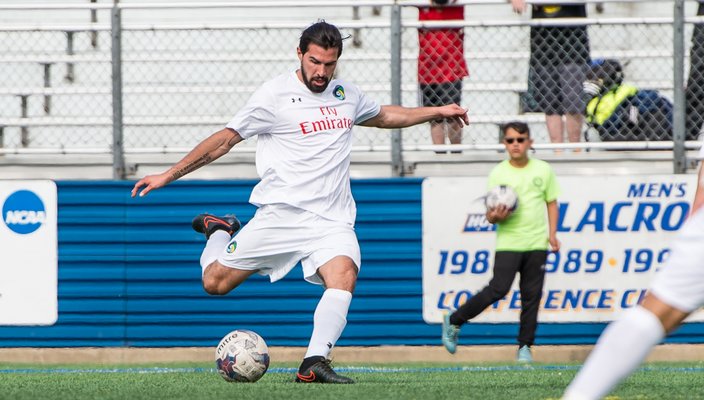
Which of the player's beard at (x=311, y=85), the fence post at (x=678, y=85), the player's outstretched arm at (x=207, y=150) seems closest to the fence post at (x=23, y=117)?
Result: the player's outstretched arm at (x=207, y=150)

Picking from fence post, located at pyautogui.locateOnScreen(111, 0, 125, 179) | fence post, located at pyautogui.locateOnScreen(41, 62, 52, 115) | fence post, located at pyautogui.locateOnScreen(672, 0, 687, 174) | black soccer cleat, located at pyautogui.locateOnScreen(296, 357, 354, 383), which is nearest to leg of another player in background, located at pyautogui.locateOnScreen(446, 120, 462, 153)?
fence post, located at pyautogui.locateOnScreen(672, 0, 687, 174)

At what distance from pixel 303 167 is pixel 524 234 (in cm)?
302

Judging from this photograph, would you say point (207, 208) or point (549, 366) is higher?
point (207, 208)

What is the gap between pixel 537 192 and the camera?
10.7 meters

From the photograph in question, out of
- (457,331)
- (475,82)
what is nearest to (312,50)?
(457,331)

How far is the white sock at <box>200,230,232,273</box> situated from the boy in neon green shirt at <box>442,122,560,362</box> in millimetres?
2454

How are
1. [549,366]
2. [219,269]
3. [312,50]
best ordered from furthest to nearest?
[549,366] → [219,269] → [312,50]

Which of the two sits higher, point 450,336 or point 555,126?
point 555,126

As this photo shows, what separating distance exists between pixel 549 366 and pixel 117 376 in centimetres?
341

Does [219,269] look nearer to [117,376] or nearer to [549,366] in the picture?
[117,376]

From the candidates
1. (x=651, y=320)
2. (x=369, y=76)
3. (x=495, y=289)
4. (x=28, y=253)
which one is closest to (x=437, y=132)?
(x=369, y=76)

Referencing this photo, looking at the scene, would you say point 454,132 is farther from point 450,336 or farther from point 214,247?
point 214,247

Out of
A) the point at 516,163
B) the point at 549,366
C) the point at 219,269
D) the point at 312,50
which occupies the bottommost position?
the point at 549,366

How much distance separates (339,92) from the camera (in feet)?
27.6
